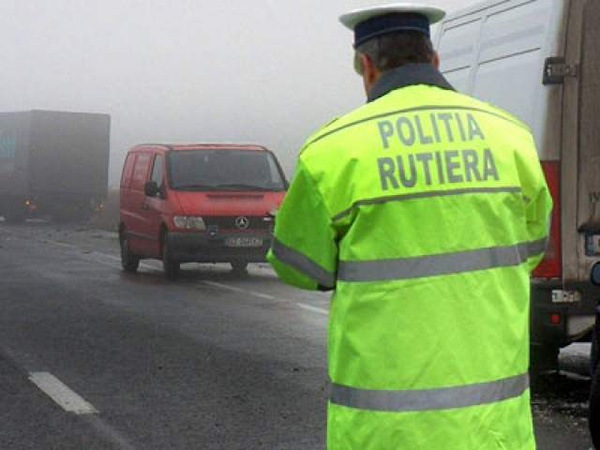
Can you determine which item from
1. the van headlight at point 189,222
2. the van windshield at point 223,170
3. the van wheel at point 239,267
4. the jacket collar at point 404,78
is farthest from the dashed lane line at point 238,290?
the jacket collar at point 404,78

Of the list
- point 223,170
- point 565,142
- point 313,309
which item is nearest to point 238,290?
point 313,309

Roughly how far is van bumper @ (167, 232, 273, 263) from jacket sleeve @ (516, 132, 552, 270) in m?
14.8

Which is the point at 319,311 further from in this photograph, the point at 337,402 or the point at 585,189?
the point at 337,402

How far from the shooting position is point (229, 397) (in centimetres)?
887

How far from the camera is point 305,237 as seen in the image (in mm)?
3049

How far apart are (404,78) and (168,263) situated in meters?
15.4

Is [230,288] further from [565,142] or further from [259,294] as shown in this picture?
[565,142]

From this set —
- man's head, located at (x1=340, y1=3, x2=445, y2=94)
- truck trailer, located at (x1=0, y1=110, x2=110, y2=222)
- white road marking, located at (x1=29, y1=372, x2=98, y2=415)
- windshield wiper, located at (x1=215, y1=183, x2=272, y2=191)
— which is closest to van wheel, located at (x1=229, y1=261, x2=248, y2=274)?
windshield wiper, located at (x1=215, y1=183, x2=272, y2=191)

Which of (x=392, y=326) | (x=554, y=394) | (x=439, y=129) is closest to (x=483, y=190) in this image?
(x=439, y=129)

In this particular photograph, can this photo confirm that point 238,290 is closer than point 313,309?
No

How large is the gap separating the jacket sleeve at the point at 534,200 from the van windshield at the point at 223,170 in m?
15.6

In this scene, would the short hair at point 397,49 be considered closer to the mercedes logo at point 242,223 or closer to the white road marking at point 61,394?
the white road marking at point 61,394

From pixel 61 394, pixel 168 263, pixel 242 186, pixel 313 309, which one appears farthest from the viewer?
pixel 242 186

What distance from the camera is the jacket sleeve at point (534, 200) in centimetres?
311
